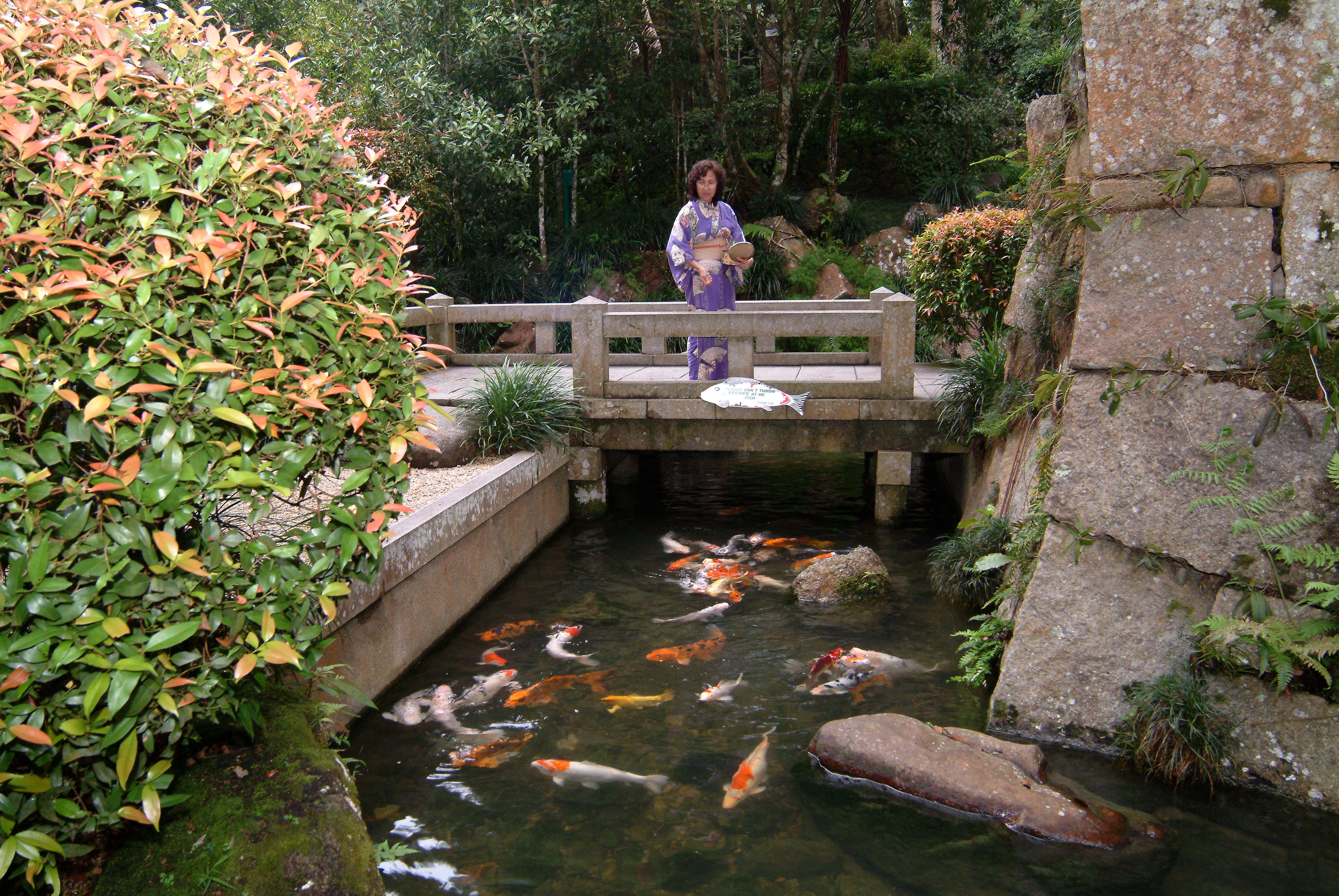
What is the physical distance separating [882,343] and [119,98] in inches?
232

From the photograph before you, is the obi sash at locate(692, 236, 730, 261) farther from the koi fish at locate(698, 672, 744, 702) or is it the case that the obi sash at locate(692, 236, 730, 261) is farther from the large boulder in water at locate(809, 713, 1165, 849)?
the large boulder in water at locate(809, 713, 1165, 849)

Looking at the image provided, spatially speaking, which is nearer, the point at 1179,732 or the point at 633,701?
the point at 1179,732

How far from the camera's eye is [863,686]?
4938 millimetres

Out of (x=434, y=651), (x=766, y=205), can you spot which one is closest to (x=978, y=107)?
(x=766, y=205)

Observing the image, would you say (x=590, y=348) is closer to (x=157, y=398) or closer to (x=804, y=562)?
(x=804, y=562)

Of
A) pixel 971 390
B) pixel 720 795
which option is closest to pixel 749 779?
pixel 720 795

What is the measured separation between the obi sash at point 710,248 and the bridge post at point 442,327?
10.5 ft

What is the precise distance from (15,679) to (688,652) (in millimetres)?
3695

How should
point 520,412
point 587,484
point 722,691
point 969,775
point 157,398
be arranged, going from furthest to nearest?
point 587,484, point 520,412, point 722,691, point 969,775, point 157,398

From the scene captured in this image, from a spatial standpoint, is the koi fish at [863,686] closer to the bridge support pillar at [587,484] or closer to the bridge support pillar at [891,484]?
the bridge support pillar at [891,484]

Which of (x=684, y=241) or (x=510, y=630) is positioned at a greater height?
(x=684, y=241)

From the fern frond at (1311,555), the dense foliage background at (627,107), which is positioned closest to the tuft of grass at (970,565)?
the fern frond at (1311,555)

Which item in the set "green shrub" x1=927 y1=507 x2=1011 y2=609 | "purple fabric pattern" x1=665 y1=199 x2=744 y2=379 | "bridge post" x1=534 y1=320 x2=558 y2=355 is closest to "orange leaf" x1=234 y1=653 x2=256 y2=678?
"green shrub" x1=927 y1=507 x2=1011 y2=609

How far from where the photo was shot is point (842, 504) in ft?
29.1
